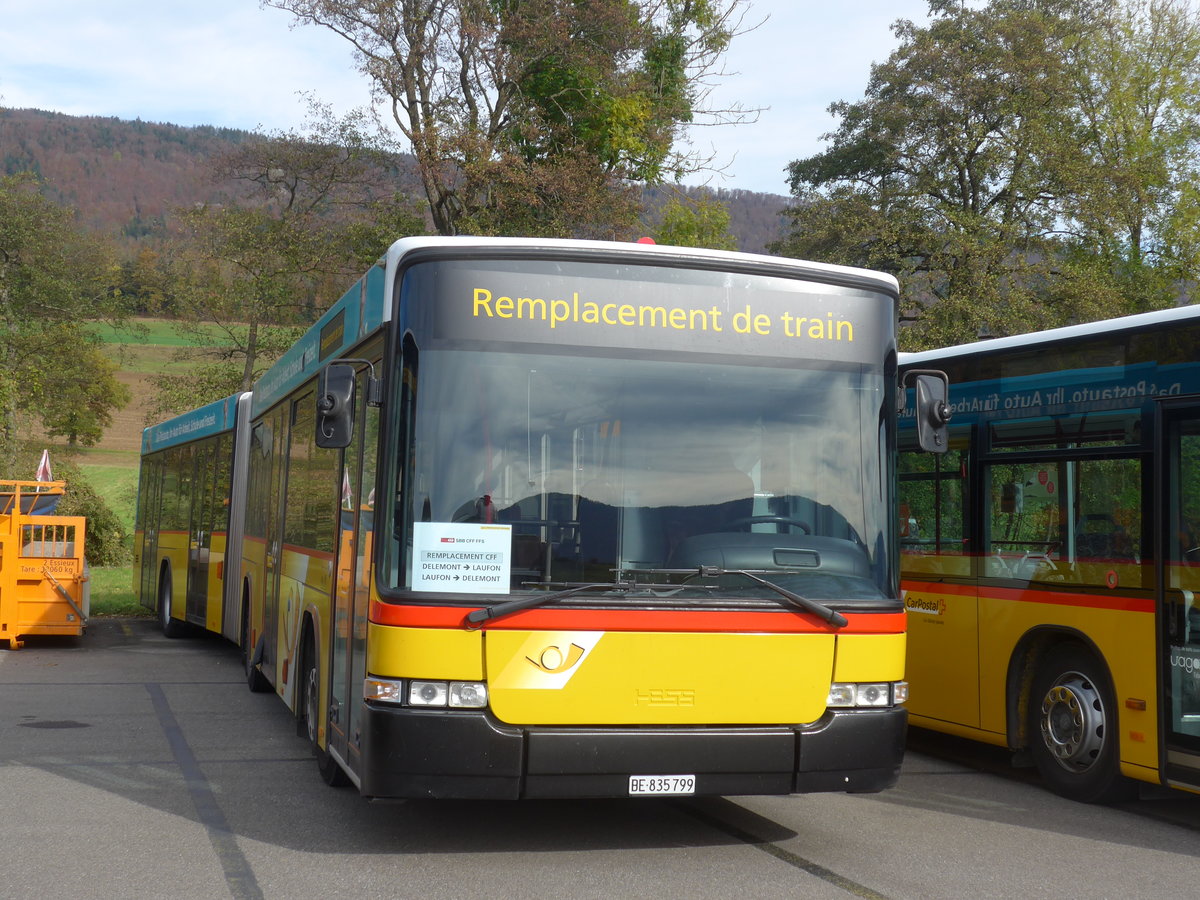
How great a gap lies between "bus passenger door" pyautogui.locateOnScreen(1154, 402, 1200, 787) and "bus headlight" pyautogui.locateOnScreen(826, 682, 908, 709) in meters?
1.83

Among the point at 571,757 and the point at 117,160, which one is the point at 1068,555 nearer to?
the point at 571,757

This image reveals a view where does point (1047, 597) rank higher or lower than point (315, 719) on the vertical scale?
higher

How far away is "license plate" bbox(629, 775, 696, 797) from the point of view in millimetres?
5980

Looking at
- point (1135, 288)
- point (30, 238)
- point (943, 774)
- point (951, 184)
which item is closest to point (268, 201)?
point (30, 238)

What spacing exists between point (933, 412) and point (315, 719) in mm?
3980

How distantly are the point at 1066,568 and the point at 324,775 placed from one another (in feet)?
14.9

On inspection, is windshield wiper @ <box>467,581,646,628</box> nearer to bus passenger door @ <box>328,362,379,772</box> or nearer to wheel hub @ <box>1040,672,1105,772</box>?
bus passenger door @ <box>328,362,379,772</box>

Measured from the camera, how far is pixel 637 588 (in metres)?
6.05

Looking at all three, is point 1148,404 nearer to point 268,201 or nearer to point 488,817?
point 488,817

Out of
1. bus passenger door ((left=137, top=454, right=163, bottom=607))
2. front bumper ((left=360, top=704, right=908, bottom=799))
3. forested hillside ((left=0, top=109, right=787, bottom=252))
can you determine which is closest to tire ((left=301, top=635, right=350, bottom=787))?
front bumper ((left=360, top=704, right=908, bottom=799))

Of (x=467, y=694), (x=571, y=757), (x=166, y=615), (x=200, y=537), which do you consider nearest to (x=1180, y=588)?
(x=571, y=757)

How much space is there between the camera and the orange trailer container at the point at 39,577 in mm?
16875

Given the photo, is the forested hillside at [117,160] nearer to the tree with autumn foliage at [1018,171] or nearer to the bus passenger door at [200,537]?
the tree with autumn foliage at [1018,171]

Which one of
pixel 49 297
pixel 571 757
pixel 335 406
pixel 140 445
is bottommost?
pixel 571 757
